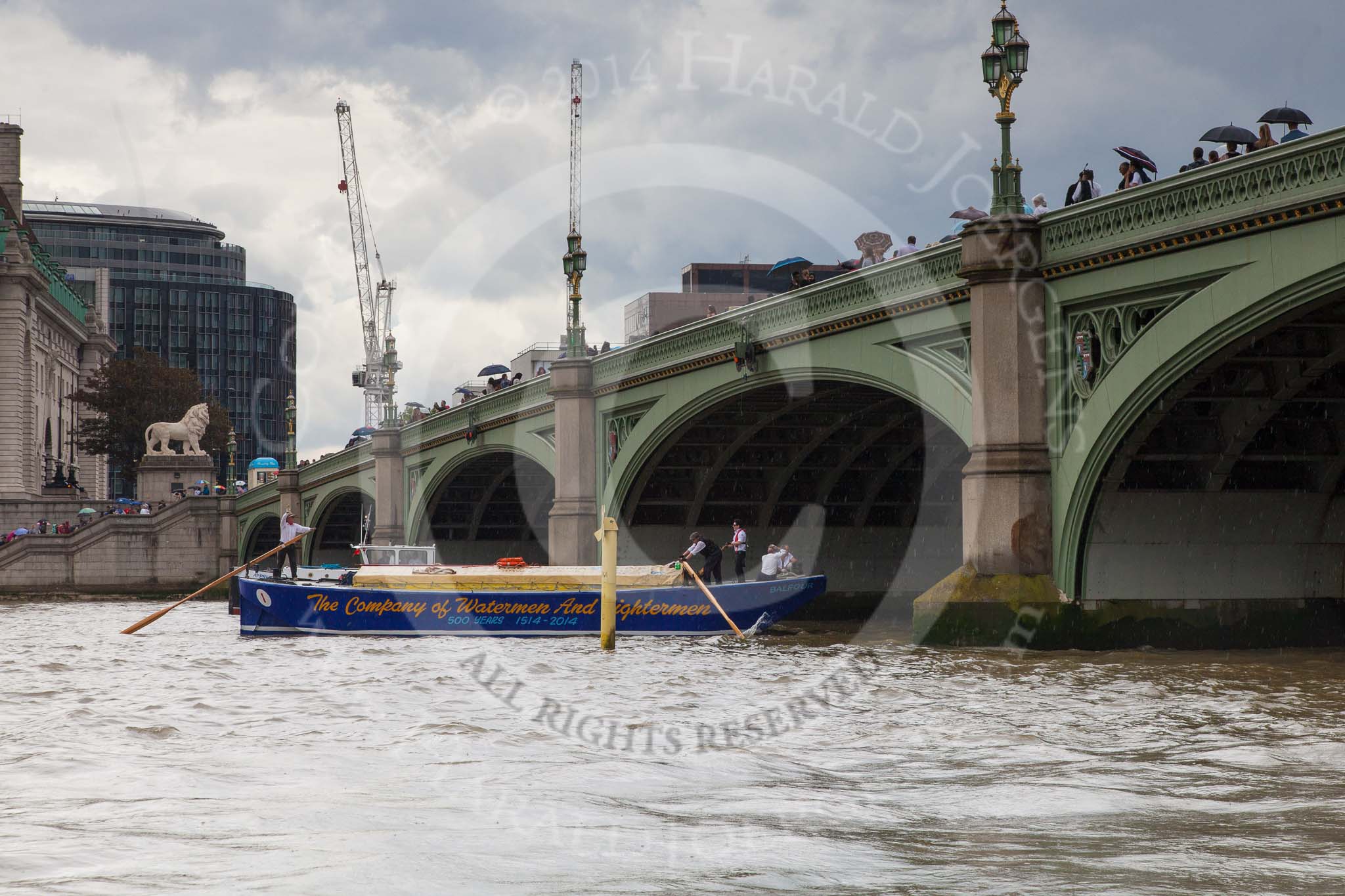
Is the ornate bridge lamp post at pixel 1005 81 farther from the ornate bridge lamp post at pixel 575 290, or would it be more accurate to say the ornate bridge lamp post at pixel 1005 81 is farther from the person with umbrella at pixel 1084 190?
the ornate bridge lamp post at pixel 575 290

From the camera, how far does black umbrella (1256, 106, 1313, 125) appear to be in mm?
Result: 23781

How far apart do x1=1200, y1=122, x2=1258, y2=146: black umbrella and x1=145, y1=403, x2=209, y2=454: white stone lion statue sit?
92294 mm

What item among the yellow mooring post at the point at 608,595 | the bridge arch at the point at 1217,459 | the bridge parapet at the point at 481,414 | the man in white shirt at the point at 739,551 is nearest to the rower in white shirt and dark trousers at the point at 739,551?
the man in white shirt at the point at 739,551

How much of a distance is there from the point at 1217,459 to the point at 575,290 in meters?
21.0

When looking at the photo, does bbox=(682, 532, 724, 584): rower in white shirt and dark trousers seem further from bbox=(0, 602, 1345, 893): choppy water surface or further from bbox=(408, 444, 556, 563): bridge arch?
bbox=(408, 444, 556, 563): bridge arch

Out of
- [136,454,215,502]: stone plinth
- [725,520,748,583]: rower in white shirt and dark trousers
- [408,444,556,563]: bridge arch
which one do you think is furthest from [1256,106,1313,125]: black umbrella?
[136,454,215,502]: stone plinth

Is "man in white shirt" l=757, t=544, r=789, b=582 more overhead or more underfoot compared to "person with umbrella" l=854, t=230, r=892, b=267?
more underfoot

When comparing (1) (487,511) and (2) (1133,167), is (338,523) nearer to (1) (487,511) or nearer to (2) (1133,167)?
(1) (487,511)

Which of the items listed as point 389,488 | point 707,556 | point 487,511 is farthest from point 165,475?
point 707,556

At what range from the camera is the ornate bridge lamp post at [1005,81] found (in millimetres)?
26844

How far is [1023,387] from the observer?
2622cm

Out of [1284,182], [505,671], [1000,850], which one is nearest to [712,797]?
[1000,850]

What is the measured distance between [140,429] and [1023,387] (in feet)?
319

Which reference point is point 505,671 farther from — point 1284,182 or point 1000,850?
point 1000,850
